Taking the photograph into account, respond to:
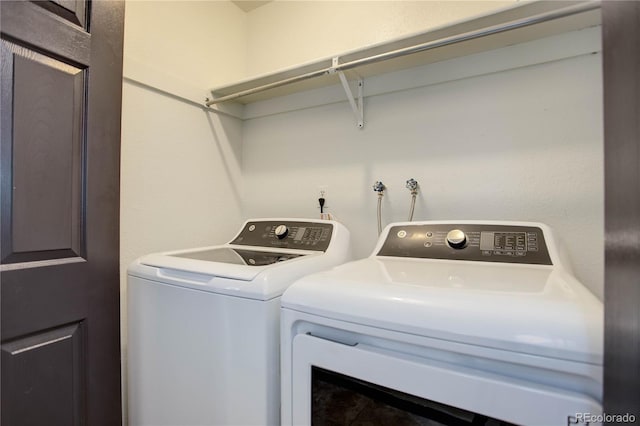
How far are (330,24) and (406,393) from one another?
1.75m

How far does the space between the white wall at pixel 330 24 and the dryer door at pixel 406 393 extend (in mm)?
1253

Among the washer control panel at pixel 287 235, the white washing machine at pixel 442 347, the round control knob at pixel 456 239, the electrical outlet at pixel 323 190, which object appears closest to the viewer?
the white washing machine at pixel 442 347

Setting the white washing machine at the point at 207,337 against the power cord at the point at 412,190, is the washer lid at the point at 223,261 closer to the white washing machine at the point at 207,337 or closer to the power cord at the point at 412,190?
the white washing machine at the point at 207,337

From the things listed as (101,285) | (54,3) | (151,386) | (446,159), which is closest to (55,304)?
(101,285)

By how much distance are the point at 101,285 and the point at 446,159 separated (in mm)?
A: 1469

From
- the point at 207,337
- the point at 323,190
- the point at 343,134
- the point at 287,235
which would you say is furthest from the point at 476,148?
the point at 207,337

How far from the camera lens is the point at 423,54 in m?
1.31

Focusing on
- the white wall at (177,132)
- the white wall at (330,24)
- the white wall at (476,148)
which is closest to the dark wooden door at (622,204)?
the white wall at (476,148)

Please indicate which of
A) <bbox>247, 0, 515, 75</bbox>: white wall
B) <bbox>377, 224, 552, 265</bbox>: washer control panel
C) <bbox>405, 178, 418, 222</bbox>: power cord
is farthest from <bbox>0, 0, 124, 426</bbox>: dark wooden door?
<bbox>405, 178, 418, 222</bbox>: power cord

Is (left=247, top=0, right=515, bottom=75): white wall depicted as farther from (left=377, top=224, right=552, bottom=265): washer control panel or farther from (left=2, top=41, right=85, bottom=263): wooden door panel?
(left=2, top=41, right=85, bottom=263): wooden door panel

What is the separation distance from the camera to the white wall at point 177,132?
134 centimetres

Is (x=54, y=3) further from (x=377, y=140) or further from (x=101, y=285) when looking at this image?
(x=377, y=140)

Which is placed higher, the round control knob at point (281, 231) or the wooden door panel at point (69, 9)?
the wooden door panel at point (69, 9)

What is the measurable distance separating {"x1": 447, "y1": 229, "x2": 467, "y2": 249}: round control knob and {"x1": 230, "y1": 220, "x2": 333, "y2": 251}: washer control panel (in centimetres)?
47
